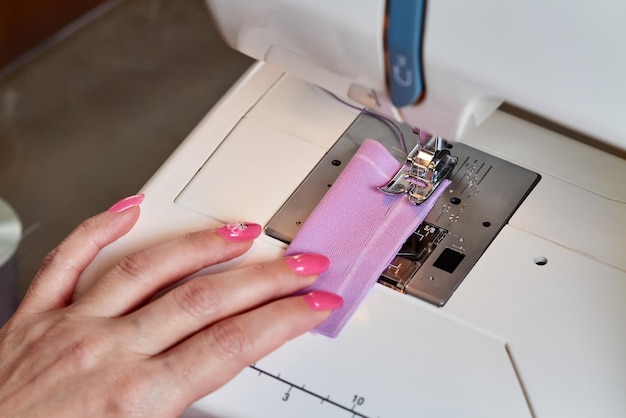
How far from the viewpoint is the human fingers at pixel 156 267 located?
3.03ft

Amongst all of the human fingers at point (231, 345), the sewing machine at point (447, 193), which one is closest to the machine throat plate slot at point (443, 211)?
the sewing machine at point (447, 193)

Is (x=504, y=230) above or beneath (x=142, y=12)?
beneath

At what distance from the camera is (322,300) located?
0.92m

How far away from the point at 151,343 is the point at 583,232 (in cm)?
47

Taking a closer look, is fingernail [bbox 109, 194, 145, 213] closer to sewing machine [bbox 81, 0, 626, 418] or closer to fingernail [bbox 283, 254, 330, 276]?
sewing machine [bbox 81, 0, 626, 418]

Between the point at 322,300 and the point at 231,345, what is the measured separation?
0.34 feet

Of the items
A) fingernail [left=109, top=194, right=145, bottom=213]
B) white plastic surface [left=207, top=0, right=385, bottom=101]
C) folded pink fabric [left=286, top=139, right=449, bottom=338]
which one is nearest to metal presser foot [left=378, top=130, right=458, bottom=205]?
folded pink fabric [left=286, top=139, right=449, bottom=338]

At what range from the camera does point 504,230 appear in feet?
3.28

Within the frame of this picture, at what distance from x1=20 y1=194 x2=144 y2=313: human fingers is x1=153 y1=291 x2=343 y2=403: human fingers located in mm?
151

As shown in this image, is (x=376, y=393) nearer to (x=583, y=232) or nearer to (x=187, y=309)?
(x=187, y=309)

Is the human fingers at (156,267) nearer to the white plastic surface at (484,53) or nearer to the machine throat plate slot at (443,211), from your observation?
Answer: the machine throat plate slot at (443,211)

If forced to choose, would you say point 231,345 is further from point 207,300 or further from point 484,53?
point 484,53

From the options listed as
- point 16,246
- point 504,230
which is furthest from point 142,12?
point 504,230

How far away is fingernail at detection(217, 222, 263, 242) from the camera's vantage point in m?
0.96
